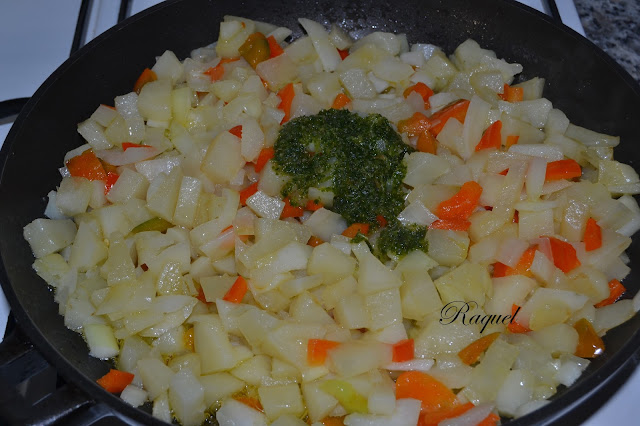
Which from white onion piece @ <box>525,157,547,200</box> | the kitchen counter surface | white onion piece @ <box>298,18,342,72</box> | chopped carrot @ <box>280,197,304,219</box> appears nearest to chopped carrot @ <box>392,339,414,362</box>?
chopped carrot @ <box>280,197,304,219</box>

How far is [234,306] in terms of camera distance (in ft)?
6.35

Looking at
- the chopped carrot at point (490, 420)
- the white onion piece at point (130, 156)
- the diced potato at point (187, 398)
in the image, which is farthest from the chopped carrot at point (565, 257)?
the white onion piece at point (130, 156)

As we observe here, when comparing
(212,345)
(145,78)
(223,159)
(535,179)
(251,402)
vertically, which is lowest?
(251,402)

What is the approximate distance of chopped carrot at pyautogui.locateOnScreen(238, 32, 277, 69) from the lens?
8.51 feet

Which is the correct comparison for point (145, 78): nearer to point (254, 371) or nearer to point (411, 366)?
point (254, 371)

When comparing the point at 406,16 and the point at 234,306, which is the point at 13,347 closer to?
the point at 234,306

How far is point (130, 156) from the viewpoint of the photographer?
91.8 inches

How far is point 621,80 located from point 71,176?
204cm

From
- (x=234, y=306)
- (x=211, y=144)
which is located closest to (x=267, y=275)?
(x=234, y=306)

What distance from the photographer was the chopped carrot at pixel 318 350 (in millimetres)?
1804

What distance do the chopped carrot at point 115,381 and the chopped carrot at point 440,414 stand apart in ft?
2.90

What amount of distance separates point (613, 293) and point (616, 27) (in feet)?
5.68

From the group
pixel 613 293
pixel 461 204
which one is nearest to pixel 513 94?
pixel 461 204

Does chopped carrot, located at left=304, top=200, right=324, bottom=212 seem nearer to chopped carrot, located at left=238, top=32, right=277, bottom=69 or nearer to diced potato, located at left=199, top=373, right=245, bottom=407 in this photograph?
diced potato, located at left=199, top=373, right=245, bottom=407
